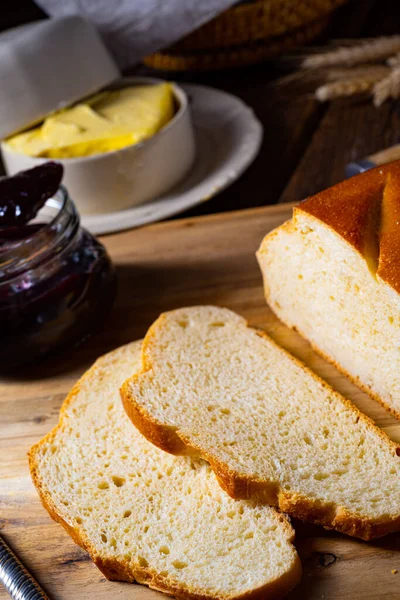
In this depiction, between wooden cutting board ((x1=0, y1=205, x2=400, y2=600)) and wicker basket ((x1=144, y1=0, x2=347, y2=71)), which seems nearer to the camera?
wooden cutting board ((x1=0, y1=205, x2=400, y2=600))

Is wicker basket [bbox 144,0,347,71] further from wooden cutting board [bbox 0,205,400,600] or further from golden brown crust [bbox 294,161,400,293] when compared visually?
golden brown crust [bbox 294,161,400,293]

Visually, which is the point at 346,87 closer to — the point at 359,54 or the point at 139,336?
the point at 359,54

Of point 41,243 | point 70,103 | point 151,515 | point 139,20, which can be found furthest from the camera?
point 139,20

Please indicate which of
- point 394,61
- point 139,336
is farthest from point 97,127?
point 394,61

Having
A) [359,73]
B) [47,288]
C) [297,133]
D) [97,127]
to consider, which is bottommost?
[297,133]

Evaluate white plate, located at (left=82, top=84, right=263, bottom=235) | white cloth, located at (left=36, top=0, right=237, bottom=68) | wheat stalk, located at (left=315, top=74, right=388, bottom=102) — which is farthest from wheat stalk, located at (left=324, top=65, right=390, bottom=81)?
white cloth, located at (left=36, top=0, right=237, bottom=68)

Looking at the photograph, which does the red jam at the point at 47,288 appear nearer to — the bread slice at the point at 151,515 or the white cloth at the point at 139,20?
the bread slice at the point at 151,515

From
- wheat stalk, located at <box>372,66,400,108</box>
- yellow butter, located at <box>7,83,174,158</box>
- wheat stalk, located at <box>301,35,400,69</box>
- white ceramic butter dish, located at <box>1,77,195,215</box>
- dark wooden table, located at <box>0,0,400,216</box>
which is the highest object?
yellow butter, located at <box>7,83,174,158</box>
